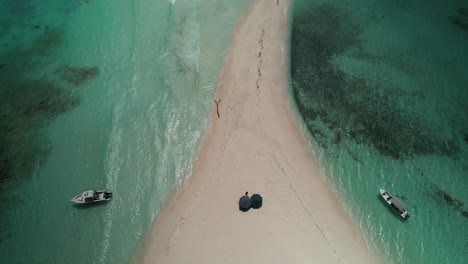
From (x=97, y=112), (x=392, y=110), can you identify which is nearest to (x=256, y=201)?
(x=392, y=110)

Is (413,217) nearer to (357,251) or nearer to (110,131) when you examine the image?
(357,251)

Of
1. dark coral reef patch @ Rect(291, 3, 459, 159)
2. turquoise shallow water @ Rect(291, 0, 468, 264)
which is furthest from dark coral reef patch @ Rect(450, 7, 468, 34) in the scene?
dark coral reef patch @ Rect(291, 3, 459, 159)

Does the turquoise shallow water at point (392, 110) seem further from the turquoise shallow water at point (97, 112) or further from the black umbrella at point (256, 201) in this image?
the turquoise shallow water at point (97, 112)

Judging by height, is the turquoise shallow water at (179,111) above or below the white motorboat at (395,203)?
above

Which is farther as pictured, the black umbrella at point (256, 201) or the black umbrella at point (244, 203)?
the black umbrella at point (256, 201)

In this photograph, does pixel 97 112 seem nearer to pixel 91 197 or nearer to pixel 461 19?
pixel 91 197

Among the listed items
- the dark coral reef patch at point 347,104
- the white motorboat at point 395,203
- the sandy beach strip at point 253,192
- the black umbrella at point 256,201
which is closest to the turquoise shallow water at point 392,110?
the dark coral reef patch at point 347,104

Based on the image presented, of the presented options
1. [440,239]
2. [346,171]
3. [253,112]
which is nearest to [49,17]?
[253,112]

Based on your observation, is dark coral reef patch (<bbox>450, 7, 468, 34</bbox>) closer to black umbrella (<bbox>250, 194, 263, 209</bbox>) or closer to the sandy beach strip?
the sandy beach strip
